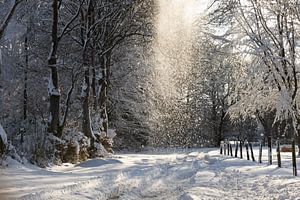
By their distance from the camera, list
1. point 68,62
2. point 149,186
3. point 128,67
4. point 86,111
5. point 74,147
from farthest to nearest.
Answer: point 128,67 < point 68,62 < point 86,111 < point 74,147 < point 149,186

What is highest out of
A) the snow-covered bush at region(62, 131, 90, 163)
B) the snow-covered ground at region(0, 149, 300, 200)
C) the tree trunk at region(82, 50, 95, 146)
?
the tree trunk at region(82, 50, 95, 146)

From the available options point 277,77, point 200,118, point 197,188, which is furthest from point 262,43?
point 200,118

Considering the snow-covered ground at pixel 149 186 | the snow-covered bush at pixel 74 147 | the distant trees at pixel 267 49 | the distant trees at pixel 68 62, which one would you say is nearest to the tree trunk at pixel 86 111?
the distant trees at pixel 68 62

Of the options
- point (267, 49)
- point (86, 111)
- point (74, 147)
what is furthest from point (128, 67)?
point (267, 49)

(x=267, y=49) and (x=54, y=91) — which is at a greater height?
(x=267, y=49)

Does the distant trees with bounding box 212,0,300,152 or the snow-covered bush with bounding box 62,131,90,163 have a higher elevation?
the distant trees with bounding box 212,0,300,152

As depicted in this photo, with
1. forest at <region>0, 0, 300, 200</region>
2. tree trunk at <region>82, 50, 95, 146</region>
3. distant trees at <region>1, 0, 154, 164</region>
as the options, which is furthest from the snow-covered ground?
tree trunk at <region>82, 50, 95, 146</region>

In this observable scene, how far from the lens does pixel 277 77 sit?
17219 millimetres

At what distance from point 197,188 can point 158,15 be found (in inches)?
683

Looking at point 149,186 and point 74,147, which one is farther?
point 74,147

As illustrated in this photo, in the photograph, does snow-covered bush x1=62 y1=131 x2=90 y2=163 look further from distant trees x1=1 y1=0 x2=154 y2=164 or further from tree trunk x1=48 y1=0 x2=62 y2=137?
tree trunk x1=48 y1=0 x2=62 y2=137

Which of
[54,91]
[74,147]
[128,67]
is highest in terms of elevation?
[128,67]

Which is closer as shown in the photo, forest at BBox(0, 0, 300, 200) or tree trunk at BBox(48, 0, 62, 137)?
forest at BBox(0, 0, 300, 200)

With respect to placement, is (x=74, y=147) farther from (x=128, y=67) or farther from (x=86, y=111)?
(x=128, y=67)
